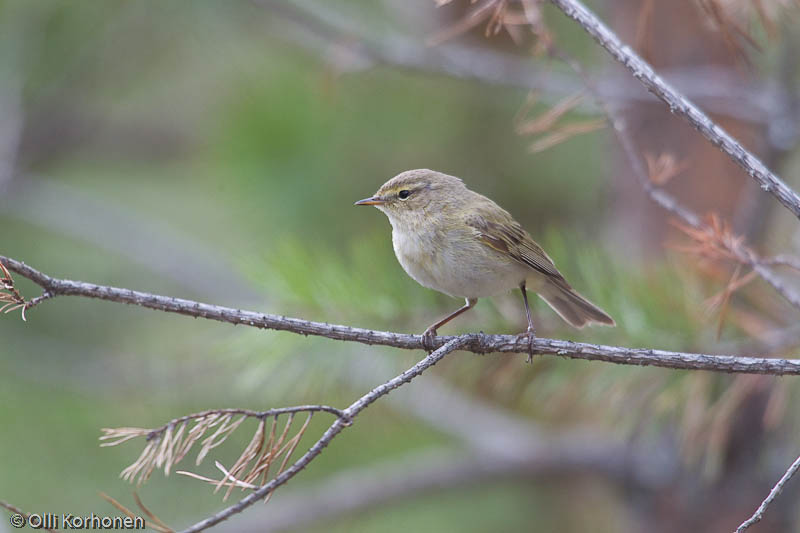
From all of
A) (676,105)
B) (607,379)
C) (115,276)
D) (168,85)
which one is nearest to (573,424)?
(607,379)

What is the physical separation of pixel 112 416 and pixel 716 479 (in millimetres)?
2978

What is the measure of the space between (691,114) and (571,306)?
977mm

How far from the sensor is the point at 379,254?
2.46 m

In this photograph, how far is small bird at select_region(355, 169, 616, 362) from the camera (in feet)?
7.55

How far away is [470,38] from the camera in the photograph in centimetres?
477

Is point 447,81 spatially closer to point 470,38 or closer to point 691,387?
point 470,38

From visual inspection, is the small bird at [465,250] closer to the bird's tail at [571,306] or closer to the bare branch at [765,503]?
the bird's tail at [571,306]

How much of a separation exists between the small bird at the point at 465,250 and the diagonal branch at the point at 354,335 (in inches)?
24.1

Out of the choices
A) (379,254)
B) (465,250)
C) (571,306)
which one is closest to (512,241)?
(465,250)

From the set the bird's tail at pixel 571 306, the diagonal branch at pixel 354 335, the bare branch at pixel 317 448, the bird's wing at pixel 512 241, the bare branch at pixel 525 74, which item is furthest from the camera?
the bare branch at pixel 525 74

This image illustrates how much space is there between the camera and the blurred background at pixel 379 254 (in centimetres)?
235

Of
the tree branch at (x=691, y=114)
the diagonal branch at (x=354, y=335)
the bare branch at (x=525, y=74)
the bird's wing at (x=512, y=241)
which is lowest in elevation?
the diagonal branch at (x=354, y=335)

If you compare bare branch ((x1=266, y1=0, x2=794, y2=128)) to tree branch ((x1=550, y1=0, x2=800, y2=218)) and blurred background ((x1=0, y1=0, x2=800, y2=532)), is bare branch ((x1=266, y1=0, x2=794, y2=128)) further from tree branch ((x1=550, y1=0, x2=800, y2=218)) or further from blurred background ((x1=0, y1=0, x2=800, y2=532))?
tree branch ((x1=550, y1=0, x2=800, y2=218))

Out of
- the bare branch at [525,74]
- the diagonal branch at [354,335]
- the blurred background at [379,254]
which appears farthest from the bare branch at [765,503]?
the bare branch at [525,74]
